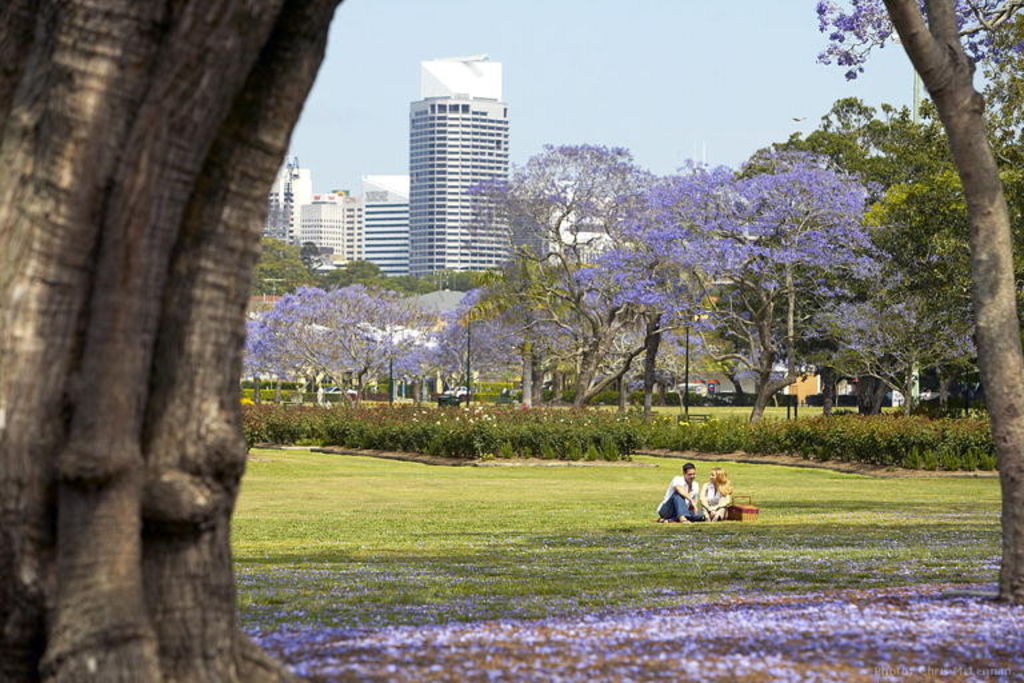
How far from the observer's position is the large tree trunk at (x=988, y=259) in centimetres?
866

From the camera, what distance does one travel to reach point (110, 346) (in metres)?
4.81

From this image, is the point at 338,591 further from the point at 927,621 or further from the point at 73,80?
the point at 73,80

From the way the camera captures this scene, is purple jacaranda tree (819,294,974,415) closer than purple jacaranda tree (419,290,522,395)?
Yes

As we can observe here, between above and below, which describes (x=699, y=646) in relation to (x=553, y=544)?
above

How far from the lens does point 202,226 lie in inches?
203

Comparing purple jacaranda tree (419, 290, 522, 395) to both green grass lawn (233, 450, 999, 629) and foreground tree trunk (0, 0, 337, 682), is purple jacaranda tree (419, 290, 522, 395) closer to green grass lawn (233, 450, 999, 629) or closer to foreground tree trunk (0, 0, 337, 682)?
green grass lawn (233, 450, 999, 629)

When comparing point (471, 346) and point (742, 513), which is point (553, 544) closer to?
point (742, 513)

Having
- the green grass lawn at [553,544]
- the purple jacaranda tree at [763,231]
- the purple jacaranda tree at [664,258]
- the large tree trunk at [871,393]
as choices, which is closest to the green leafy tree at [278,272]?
the large tree trunk at [871,393]

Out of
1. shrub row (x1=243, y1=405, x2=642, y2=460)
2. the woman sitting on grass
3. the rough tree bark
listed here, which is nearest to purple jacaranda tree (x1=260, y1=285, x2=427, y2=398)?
the rough tree bark

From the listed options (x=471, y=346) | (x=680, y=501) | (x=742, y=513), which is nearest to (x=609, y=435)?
(x=742, y=513)

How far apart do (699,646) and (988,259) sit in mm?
3527

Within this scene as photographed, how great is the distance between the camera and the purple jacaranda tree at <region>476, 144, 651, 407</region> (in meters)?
53.8

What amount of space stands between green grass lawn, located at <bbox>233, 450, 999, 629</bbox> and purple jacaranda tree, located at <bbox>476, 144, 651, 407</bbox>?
24323 millimetres

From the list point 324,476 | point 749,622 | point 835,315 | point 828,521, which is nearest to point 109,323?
point 749,622
